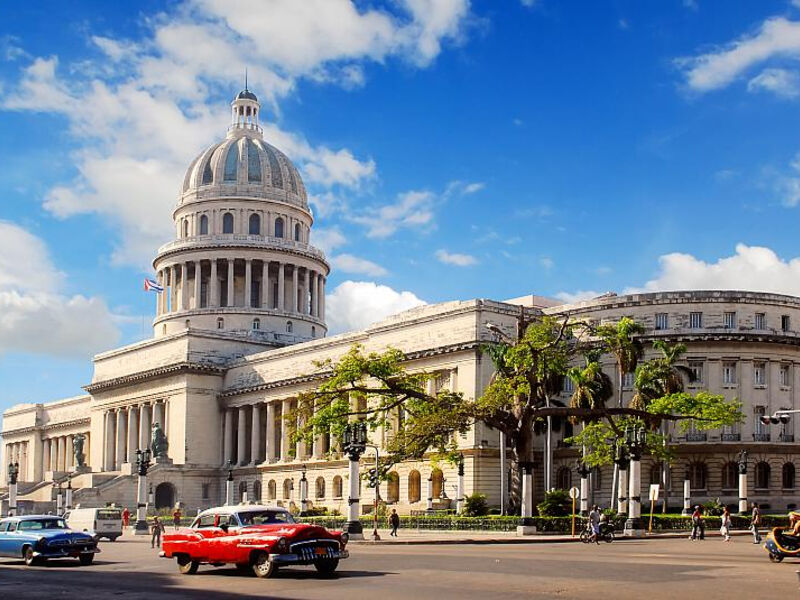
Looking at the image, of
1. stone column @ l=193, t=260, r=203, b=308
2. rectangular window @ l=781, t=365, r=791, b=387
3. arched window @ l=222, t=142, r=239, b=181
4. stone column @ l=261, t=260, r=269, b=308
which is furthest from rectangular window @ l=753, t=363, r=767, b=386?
arched window @ l=222, t=142, r=239, b=181

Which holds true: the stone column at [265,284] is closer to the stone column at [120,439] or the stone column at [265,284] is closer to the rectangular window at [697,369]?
the stone column at [120,439]

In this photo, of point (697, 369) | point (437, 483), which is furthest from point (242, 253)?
point (697, 369)

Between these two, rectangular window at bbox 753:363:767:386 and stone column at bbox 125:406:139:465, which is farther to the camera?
stone column at bbox 125:406:139:465

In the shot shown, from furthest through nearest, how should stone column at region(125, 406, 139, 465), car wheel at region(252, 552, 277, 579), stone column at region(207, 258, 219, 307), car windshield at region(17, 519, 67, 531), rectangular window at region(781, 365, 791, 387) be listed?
stone column at region(207, 258, 219, 307) → stone column at region(125, 406, 139, 465) → rectangular window at region(781, 365, 791, 387) → car windshield at region(17, 519, 67, 531) → car wheel at region(252, 552, 277, 579)

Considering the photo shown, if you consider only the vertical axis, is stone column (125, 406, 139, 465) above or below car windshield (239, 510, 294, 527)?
above

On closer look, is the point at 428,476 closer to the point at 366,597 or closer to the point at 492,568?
the point at 492,568

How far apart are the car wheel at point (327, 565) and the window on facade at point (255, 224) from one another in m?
101

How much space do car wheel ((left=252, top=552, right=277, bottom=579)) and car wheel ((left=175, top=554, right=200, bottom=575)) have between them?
3.09 meters

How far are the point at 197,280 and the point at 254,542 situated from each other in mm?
99584

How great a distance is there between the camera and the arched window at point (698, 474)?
81.6 m

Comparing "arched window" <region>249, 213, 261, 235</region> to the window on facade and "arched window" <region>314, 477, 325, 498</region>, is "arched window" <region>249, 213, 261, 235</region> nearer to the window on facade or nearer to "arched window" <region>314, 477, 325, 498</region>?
the window on facade

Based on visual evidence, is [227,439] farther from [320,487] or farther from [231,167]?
[231,167]

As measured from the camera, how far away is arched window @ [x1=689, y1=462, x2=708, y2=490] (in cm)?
8162

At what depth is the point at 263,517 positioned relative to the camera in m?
33.0
